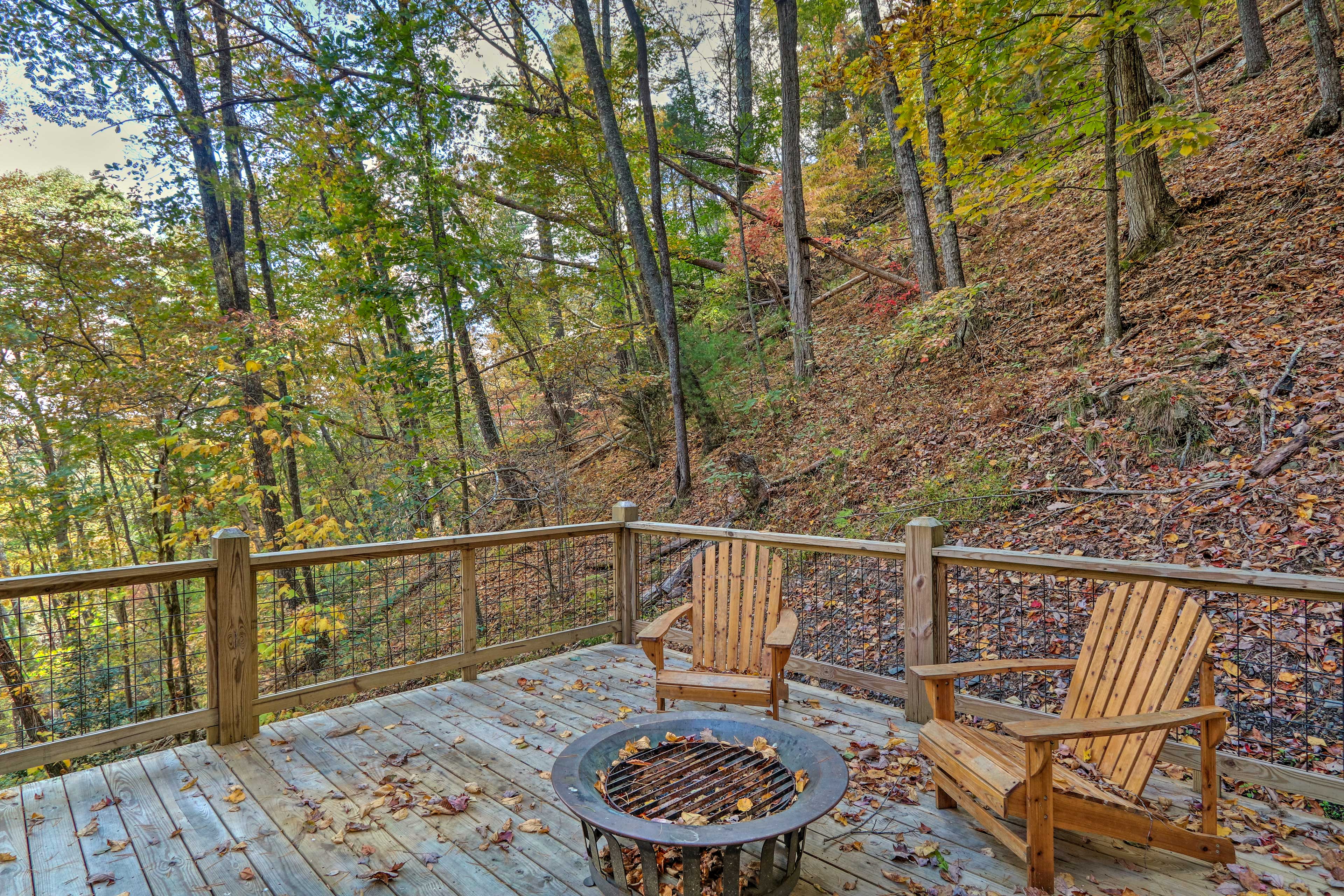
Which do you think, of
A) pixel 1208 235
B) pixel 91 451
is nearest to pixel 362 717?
pixel 91 451

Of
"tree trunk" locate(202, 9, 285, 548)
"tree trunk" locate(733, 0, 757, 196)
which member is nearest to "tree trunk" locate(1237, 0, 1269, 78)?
"tree trunk" locate(733, 0, 757, 196)

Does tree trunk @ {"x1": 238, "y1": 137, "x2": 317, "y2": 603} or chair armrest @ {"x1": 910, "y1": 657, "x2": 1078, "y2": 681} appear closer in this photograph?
chair armrest @ {"x1": 910, "y1": 657, "x2": 1078, "y2": 681}

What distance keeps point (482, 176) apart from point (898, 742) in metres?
8.30

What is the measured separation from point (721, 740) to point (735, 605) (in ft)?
3.82

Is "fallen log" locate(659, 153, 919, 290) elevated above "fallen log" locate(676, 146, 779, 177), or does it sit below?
below

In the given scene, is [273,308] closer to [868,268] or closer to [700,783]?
[868,268]

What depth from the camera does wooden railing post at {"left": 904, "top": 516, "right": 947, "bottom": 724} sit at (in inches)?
120

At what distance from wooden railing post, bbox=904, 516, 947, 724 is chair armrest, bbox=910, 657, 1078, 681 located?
64 cm

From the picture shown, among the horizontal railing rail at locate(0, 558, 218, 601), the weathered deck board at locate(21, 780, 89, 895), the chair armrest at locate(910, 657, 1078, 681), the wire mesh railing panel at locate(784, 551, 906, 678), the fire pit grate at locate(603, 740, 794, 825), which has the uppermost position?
the horizontal railing rail at locate(0, 558, 218, 601)

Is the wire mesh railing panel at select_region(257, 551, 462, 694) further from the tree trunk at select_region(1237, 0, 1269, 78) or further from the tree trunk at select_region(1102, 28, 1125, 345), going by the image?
the tree trunk at select_region(1237, 0, 1269, 78)

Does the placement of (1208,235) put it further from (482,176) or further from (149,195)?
(149,195)

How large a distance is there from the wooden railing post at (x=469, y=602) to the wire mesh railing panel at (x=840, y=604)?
1.33 meters

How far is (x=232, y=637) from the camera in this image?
3059 mm

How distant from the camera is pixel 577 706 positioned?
11.6 feet
